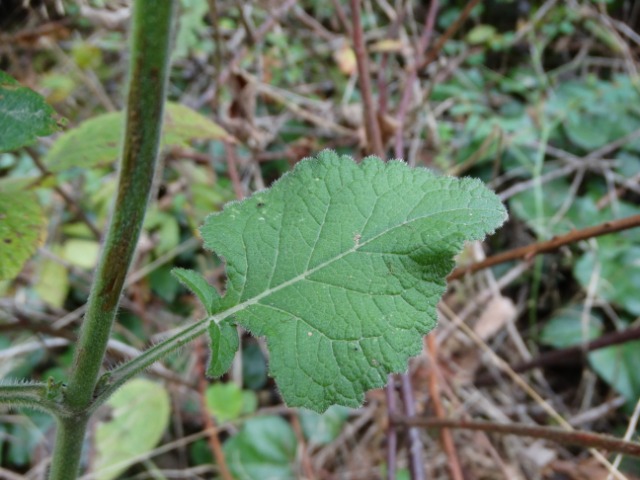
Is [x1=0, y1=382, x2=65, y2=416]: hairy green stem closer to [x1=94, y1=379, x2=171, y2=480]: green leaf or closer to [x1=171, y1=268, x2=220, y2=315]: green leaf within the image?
[x1=171, y1=268, x2=220, y2=315]: green leaf

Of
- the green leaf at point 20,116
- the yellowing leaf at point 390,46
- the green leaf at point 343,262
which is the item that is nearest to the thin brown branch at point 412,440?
the green leaf at point 343,262

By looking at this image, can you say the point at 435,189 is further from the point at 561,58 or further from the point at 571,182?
the point at 561,58

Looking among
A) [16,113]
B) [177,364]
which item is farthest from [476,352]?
[16,113]

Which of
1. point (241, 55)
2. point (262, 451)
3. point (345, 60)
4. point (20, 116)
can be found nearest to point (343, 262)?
point (20, 116)

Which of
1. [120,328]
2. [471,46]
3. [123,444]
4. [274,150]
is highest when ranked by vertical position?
[471,46]

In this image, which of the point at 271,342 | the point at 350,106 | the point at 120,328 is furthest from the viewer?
the point at 350,106

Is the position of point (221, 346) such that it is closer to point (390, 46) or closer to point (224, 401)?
point (224, 401)
